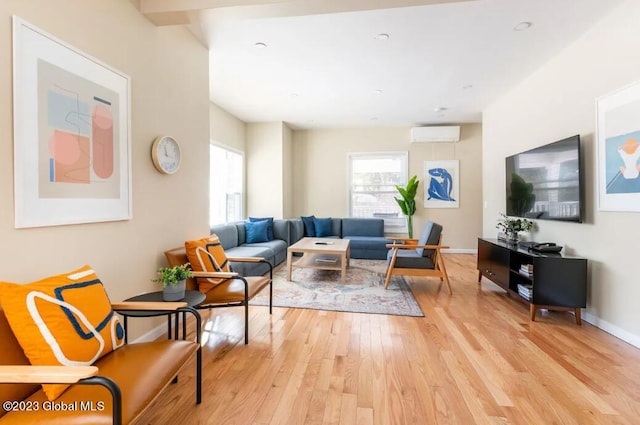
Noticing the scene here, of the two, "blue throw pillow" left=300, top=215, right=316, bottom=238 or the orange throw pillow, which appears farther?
"blue throw pillow" left=300, top=215, right=316, bottom=238

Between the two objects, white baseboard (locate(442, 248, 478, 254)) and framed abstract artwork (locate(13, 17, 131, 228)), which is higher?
framed abstract artwork (locate(13, 17, 131, 228))

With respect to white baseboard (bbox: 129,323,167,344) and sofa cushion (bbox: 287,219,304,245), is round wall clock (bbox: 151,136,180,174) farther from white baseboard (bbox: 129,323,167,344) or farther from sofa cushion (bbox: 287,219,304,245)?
sofa cushion (bbox: 287,219,304,245)

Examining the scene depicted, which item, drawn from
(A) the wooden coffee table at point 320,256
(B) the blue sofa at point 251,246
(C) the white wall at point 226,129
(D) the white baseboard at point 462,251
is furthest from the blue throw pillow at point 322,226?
(D) the white baseboard at point 462,251

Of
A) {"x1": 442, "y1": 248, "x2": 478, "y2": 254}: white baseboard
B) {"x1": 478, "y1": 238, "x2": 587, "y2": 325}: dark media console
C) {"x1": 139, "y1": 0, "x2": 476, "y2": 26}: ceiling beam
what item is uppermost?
{"x1": 139, "y1": 0, "x2": 476, "y2": 26}: ceiling beam

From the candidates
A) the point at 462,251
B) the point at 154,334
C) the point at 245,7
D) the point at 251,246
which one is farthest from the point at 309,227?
the point at 245,7

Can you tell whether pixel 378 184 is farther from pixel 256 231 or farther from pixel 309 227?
Result: pixel 256 231

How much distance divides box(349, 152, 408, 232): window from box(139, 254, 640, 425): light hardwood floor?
3.71m

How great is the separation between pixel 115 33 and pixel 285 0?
120 cm

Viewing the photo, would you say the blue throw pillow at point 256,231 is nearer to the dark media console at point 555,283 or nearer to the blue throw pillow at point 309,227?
the blue throw pillow at point 309,227

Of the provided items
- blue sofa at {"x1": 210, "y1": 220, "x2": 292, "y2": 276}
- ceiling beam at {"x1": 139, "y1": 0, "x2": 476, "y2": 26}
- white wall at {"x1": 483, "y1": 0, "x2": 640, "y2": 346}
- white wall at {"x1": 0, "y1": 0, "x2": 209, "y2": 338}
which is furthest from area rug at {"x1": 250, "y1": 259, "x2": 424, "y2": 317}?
ceiling beam at {"x1": 139, "y1": 0, "x2": 476, "y2": 26}

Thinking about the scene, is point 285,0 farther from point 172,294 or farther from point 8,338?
point 8,338

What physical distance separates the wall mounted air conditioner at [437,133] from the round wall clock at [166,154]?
16.4 ft

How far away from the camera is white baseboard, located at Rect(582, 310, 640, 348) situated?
7.48ft

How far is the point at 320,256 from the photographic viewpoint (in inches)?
184
